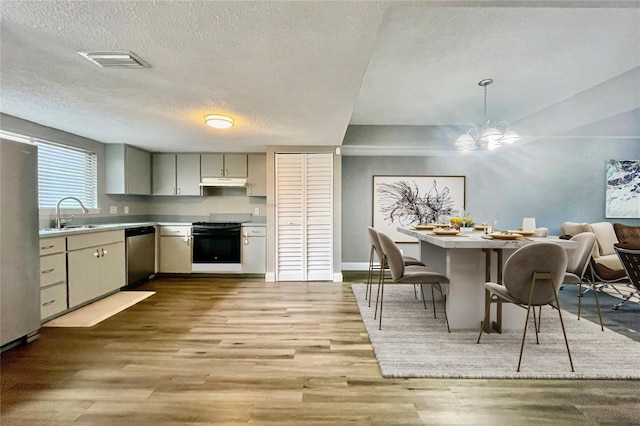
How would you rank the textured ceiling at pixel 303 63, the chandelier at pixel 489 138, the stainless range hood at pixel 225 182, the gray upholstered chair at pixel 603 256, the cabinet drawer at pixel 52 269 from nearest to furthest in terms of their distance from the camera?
the textured ceiling at pixel 303 63, the cabinet drawer at pixel 52 269, the chandelier at pixel 489 138, the gray upholstered chair at pixel 603 256, the stainless range hood at pixel 225 182

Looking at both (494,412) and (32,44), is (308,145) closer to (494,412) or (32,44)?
(32,44)

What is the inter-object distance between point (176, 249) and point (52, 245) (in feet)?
6.32

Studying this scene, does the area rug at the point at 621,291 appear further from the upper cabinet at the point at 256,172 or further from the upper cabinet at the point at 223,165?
the upper cabinet at the point at 223,165

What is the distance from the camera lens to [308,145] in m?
4.54

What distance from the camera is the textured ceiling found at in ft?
4.82

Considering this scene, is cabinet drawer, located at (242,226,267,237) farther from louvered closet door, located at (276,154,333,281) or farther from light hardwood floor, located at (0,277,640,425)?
light hardwood floor, located at (0,277,640,425)

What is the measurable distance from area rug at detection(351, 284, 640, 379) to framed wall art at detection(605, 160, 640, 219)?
3.64 metres

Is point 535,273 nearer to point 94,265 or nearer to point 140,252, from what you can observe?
point 94,265

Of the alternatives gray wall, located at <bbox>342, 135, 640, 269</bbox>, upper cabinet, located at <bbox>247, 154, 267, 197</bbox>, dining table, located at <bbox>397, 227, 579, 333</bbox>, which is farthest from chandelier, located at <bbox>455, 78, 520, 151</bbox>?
upper cabinet, located at <bbox>247, 154, 267, 197</bbox>

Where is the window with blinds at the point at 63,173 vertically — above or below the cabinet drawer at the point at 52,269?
above

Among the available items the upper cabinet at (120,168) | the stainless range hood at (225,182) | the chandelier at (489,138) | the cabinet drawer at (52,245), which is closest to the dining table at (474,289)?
the chandelier at (489,138)

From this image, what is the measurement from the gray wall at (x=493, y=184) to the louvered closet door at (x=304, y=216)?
3.09 ft

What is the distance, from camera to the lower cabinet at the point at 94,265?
317 centimetres

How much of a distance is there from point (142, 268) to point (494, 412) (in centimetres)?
464
